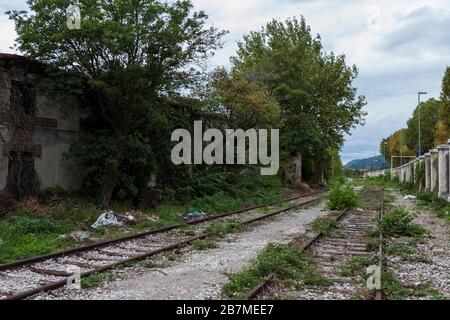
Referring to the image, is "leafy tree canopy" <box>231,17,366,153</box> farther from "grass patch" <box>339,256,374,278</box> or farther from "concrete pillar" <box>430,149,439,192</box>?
"grass patch" <box>339,256,374,278</box>

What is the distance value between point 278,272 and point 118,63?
1013 centimetres

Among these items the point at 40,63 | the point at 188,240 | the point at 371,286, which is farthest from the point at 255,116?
the point at 371,286

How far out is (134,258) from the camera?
9055 millimetres

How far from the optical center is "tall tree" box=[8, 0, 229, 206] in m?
14.8

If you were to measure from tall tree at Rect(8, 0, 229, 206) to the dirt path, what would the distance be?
6321mm

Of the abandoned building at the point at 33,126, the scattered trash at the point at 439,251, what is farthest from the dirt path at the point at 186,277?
the abandoned building at the point at 33,126

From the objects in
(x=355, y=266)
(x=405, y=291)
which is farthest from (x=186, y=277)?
(x=405, y=291)

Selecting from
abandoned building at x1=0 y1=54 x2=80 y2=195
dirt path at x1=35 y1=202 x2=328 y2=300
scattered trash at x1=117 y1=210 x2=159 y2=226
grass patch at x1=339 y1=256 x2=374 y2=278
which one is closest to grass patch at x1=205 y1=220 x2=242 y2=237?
dirt path at x1=35 y1=202 x2=328 y2=300

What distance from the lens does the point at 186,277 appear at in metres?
7.92
